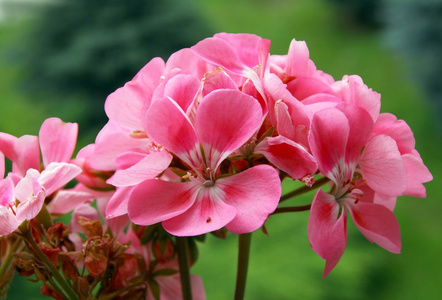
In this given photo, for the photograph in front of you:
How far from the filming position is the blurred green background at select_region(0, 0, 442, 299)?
1.94 m

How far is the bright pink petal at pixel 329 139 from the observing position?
0.36m

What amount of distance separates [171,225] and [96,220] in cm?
11

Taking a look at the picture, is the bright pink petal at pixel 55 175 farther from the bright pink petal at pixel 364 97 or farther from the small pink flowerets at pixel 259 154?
the bright pink petal at pixel 364 97

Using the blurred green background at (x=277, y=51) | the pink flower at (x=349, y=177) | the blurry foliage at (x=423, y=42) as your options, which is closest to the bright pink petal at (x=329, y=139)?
the pink flower at (x=349, y=177)

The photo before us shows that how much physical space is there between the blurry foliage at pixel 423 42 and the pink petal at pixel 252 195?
364cm

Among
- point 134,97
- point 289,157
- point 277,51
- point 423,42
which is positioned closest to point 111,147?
point 134,97

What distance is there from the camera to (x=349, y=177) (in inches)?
15.5

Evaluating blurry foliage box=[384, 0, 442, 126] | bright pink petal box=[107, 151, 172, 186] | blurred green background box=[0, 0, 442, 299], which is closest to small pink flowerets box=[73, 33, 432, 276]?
bright pink petal box=[107, 151, 172, 186]

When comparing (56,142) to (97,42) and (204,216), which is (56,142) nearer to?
(204,216)

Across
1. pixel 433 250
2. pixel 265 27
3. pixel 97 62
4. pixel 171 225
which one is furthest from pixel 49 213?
pixel 265 27

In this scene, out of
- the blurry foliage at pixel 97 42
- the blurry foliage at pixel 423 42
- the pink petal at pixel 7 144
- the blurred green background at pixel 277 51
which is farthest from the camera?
the blurry foliage at pixel 423 42

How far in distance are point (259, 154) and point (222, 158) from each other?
0.03m

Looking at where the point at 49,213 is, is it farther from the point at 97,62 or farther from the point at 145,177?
the point at 97,62

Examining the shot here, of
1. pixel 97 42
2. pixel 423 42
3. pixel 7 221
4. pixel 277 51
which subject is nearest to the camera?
pixel 7 221
